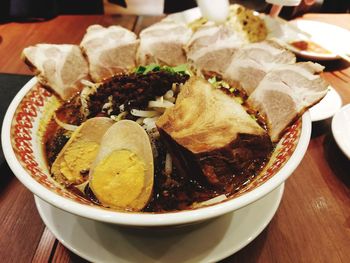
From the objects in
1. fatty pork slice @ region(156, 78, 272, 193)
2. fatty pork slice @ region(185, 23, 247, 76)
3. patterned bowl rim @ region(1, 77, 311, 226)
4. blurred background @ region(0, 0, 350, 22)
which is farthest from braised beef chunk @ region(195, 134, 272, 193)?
blurred background @ region(0, 0, 350, 22)

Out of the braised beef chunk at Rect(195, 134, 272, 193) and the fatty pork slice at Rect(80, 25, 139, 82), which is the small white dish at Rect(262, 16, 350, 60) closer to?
the fatty pork slice at Rect(80, 25, 139, 82)

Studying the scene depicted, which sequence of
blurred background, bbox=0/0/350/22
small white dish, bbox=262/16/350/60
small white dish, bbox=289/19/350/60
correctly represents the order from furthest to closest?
1. blurred background, bbox=0/0/350/22
2. small white dish, bbox=262/16/350/60
3. small white dish, bbox=289/19/350/60

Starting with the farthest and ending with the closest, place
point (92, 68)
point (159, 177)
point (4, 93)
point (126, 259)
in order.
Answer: point (4, 93)
point (92, 68)
point (159, 177)
point (126, 259)

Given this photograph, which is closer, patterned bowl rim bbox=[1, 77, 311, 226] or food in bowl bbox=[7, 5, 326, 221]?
patterned bowl rim bbox=[1, 77, 311, 226]

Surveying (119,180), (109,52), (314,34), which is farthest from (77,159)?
(314,34)

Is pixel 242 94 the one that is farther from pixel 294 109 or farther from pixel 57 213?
pixel 57 213

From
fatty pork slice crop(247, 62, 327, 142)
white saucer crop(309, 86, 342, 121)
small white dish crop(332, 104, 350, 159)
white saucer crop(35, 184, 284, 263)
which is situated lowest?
white saucer crop(35, 184, 284, 263)

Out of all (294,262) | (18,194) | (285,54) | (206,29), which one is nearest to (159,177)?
(294,262)
